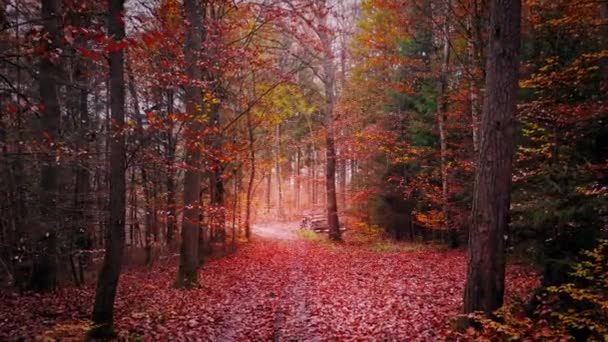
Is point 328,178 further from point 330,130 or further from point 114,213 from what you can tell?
point 114,213

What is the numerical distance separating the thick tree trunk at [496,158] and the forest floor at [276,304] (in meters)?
1.35

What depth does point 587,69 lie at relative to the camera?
309 inches

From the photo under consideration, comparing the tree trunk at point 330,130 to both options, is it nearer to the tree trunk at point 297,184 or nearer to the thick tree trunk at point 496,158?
the thick tree trunk at point 496,158

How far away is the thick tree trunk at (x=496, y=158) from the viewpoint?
19.8 feet

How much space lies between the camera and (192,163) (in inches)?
441

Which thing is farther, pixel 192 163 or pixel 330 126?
pixel 330 126

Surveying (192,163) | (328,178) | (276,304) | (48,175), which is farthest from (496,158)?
(328,178)

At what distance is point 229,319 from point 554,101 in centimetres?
871

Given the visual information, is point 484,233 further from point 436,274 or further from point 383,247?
point 383,247

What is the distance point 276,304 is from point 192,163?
188 inches

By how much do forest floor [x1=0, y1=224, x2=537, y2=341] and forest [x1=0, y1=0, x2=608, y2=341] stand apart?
0.26ft

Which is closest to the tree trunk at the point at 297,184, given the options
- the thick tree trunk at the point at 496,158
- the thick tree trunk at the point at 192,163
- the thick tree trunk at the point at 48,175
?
the thick tree trunk at the point at 192,163

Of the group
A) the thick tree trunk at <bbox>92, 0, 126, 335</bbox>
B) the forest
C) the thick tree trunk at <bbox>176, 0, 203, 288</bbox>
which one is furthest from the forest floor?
the thick tree trunk at <bbox>176, 0, 203, 288</bbox>

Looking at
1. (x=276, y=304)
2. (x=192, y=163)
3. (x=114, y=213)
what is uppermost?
(x=192, y=163)
